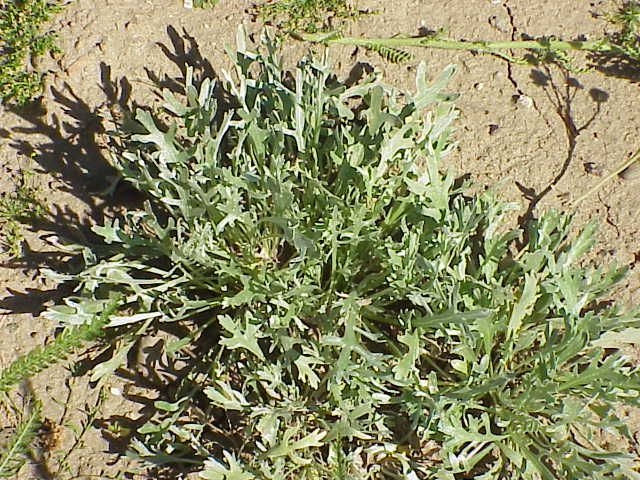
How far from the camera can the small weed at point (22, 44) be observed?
3186mm

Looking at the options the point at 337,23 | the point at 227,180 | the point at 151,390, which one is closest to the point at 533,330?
the point at 227,180

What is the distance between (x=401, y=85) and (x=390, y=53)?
0.15m

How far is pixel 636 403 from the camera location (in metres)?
2.48

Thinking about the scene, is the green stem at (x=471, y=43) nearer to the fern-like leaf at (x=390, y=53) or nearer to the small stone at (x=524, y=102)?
the fern-like leaf at (x=390, y=53)

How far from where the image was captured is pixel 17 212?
9.73 feet

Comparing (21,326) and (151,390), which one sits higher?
(21,326)

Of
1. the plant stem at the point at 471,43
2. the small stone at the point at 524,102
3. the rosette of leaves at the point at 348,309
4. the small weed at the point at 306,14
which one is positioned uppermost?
the small weed at the point at 306,14

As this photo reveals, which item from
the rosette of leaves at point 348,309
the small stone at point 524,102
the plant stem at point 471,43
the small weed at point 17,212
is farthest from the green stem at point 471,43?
the small weed at point 17,212

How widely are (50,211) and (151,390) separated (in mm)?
797

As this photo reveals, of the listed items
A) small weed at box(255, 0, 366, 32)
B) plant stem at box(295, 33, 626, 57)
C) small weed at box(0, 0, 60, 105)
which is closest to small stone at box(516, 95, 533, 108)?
plant stem at box(295, 33, 626, 57)

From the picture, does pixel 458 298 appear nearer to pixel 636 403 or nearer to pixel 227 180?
pixel 636 403

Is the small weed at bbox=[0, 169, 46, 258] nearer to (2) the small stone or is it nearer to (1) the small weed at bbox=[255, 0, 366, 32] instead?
(1) the small weed at bbox=[255, 0, 366, 32]

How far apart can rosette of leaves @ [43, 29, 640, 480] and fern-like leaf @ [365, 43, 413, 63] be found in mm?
407

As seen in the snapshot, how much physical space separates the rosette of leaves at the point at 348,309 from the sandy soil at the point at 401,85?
9.8 inches
